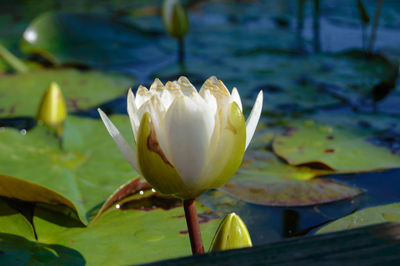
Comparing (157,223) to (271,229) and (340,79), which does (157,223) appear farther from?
(340,79)

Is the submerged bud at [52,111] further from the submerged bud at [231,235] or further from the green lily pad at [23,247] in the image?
the submerged bud at [231,235]

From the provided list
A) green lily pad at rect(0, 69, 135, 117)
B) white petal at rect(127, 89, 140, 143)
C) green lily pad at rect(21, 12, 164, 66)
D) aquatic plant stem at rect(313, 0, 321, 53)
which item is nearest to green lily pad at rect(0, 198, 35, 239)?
white petal at rect(127, 89, 140, 143)

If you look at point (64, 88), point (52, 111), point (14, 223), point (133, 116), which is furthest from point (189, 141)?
point (64, 88)

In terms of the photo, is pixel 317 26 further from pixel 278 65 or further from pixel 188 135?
pixel 188 135

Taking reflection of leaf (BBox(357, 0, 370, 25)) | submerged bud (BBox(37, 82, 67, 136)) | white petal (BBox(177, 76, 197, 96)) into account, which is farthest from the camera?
reflection of leaf (BBox(357, 0, 370, 25))

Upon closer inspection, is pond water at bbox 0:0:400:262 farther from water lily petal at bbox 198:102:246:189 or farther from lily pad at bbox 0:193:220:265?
water lily petal at bbox 198:102:246:189

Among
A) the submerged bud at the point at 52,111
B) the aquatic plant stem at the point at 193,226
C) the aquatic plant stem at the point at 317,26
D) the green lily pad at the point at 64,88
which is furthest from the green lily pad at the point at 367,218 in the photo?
the aquatic plant stem at the point at 317,26
